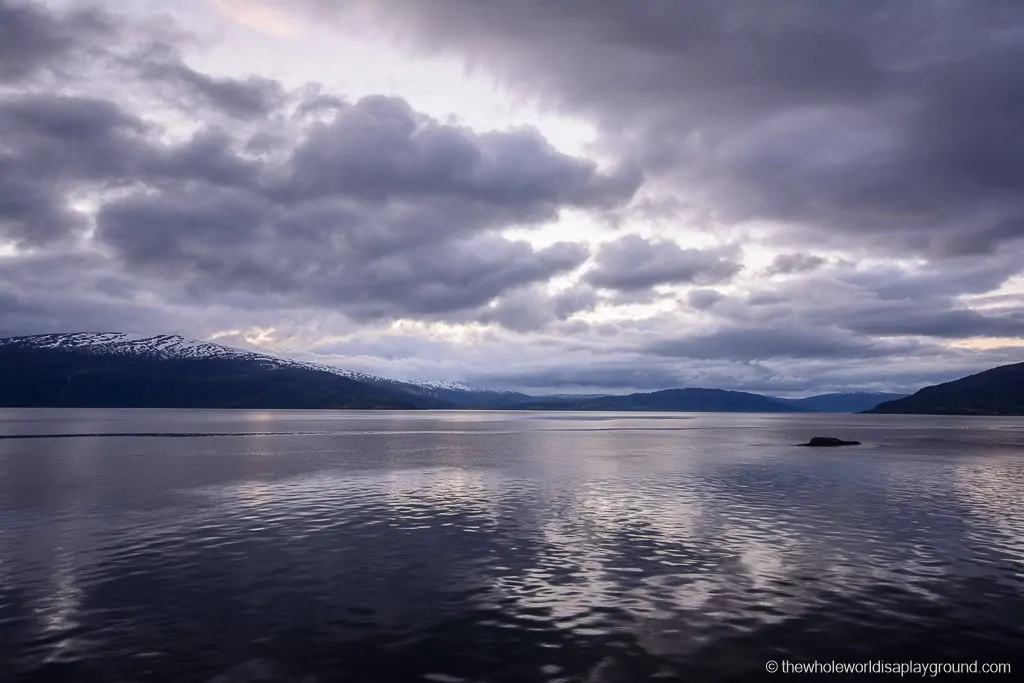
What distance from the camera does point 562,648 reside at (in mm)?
24719

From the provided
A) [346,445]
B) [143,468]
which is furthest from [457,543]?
[346,445]

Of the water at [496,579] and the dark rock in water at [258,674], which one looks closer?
the dark rock in water at [258,674]

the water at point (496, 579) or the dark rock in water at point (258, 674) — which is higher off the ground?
the dark rock in water at point (258, 674)

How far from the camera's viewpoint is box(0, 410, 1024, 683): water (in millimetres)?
24109

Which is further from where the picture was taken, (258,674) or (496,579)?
(496,579)

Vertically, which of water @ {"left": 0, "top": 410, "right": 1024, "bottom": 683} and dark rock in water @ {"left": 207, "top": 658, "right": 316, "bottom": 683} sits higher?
dark rock in water @ {"left": 207, "top": 658, "right": 316, "bottom": 683}

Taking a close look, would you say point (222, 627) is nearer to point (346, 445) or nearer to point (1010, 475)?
point (1010, 475)

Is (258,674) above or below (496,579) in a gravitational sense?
above

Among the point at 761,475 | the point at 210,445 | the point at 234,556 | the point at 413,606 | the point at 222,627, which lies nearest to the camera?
the point at 222,627

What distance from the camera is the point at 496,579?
34.4 metres

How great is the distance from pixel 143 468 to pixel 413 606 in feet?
257

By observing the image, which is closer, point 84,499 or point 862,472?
point 84,499

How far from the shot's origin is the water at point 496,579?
2411 cm

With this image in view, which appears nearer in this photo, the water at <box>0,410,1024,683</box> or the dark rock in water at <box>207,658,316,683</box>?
the dark rock in water at <box>207,658,316,683</box>
